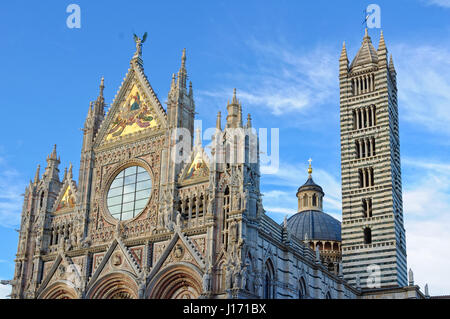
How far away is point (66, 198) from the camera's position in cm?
4109

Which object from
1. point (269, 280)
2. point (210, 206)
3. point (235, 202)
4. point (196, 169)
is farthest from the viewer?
point (196, 169)

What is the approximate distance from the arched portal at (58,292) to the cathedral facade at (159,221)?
6 centimetres

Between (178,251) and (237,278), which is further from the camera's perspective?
(178,251)

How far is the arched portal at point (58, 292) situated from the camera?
3722 centimetres

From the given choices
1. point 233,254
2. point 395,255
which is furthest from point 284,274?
point 395,255

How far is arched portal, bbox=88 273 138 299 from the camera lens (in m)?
35.2

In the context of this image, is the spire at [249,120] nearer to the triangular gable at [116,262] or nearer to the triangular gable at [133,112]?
the triangular gable at [133,112]

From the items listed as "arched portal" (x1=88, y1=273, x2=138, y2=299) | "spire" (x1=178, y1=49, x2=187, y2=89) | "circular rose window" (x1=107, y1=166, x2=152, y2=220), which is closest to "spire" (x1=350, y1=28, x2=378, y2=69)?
"spire" (x1=178, y1=49, x2=187, y2=89)

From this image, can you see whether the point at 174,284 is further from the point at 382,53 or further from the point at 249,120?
the point at 382,53

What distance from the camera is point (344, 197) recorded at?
50812 millimetres

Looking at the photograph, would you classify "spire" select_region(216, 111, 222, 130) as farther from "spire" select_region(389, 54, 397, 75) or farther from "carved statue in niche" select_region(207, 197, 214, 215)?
"spire" select_region(389, 54, 397, 75)

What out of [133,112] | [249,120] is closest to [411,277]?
[249,120]

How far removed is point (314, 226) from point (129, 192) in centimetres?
2737
